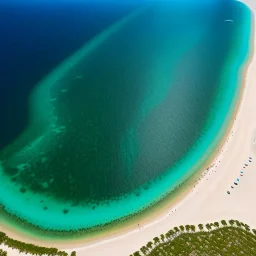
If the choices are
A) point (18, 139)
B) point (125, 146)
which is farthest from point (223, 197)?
point (18, 139)

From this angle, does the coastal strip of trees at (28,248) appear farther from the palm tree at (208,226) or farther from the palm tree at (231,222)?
the palm tree at (231,222)

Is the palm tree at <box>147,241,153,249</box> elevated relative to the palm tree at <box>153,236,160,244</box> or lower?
lower

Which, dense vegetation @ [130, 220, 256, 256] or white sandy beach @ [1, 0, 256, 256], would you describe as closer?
dense vegetation @ [130, 220, 256, 256]

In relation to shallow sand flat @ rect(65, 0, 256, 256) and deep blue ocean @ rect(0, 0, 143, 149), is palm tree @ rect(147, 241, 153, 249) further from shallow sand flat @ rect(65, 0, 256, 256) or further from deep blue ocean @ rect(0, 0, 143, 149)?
deep blue ocean @ rect(0, 0, 143, 149)

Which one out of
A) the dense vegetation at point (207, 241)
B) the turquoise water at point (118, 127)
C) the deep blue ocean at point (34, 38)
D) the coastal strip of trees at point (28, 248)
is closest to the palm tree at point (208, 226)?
the dense vegetation at point (207, 241)

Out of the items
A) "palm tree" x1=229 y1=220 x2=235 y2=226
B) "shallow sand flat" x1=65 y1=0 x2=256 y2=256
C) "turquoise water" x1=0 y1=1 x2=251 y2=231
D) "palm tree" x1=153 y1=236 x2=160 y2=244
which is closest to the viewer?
"palm tree" x1=153 y1=236 x2=160 y2=244

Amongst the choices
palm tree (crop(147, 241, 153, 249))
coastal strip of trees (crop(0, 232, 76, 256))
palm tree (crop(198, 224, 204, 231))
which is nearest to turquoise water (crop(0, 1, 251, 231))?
coastal strip of trees (crop(0, 232, 76, 256))

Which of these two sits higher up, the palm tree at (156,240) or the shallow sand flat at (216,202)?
the shallow sand flat at (216,202)
